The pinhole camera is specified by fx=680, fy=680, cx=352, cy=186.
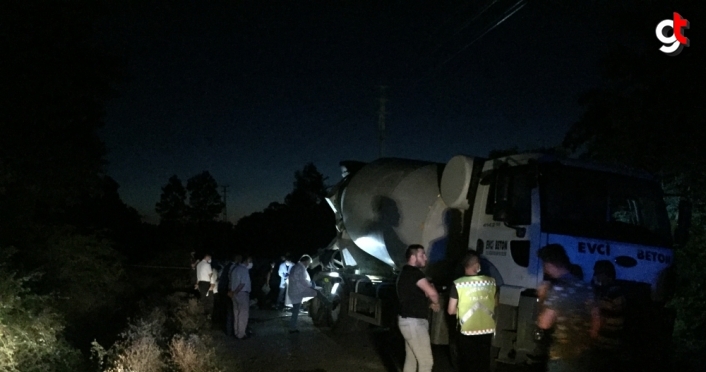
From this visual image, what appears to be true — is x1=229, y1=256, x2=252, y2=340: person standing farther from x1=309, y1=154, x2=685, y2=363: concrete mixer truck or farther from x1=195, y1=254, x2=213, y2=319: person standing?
x1=309, y1=154, x2=685, y2=363: concrete mixer truck

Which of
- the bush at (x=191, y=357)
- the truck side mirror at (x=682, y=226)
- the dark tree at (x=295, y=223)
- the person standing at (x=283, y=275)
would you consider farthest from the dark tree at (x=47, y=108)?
the dark tree at (x=295, y=223)

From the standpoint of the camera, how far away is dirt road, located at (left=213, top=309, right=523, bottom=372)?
9672 millimetres

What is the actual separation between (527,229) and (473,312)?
1.34 m

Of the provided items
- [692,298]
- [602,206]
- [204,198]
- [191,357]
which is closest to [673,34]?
[692,298]

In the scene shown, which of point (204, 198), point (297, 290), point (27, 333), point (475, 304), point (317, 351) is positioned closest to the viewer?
point (475, 304)

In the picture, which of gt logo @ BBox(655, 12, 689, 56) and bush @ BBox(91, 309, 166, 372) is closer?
bush @ BBox(91, 309, 166, 372)

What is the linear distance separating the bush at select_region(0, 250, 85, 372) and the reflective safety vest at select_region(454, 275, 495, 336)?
4.70 metres

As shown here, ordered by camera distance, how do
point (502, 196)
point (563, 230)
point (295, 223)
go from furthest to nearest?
point (295, 223), point (502, 196), point (563, 230)

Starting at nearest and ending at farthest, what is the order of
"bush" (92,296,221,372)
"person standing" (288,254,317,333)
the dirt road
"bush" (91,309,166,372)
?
1. "bush" (91,309,166,372)
2. "bush" (92,296,221,372)
3. the dirt road
4. "person standing" (288,254,317,333)

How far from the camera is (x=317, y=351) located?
11.1m

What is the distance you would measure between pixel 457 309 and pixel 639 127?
26.0 feet

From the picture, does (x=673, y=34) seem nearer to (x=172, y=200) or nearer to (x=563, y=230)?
(x=563, y=230)

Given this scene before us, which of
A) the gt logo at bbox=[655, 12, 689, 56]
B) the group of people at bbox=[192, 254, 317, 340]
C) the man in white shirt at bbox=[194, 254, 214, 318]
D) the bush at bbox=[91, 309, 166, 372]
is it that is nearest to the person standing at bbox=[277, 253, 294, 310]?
the group of people at bbox=[192, 254, 317, 340]

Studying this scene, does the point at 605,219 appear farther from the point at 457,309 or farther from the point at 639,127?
the point at 639,127
